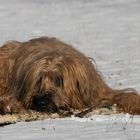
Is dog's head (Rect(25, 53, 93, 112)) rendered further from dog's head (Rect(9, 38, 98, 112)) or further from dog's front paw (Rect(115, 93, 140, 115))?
dog's front paw (Rect(115, 93, 140, 115))

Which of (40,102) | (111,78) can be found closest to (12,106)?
(40,102)

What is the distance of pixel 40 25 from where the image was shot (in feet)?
51.4

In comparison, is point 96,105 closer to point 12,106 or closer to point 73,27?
point 12,106

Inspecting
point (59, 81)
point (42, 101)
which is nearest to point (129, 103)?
point (59, 81)

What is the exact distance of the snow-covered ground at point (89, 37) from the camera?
6.78 metres

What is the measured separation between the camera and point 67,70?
26.8 ft

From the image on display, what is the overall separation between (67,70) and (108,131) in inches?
63.2

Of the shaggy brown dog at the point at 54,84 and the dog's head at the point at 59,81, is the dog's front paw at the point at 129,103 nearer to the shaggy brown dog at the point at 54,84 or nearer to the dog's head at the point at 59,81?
the shaggy brown dog at the point at 54,84

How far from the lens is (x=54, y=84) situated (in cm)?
805

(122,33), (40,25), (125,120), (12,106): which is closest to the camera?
(125,120)

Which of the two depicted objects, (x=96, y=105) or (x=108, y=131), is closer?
(x=108, y=131)

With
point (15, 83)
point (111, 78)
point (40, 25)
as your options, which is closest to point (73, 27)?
point (40, 25)

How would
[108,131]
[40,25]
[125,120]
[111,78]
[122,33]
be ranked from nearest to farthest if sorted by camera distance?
[108,131] → [125,120] → [111,78] → [122,33] → [40,25]

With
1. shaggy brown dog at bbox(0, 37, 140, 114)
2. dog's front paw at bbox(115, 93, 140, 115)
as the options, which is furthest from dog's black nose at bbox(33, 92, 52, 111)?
dog's front paw at bbox(115, 93, 140, 115)
